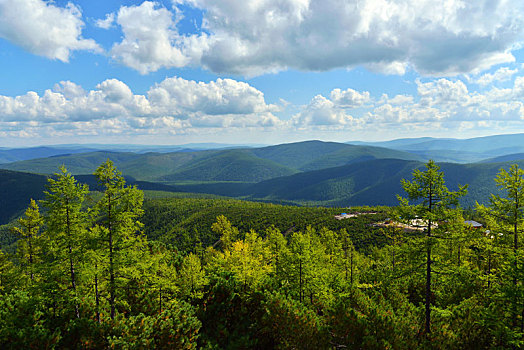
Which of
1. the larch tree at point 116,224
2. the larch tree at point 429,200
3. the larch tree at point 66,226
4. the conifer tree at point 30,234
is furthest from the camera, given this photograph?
the conifer tree at point 30,234

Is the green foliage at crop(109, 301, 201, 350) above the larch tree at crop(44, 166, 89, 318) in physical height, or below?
below

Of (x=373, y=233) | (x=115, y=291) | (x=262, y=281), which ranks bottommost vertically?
(x=373, y=233)

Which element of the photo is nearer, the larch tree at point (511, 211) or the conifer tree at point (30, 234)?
the larch tree at point (511, 211)

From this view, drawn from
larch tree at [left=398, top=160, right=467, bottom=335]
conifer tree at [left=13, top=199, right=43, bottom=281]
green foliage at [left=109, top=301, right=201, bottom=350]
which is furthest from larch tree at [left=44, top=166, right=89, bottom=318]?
larch tree at [left=398, top=160, right=467, bottom=335]

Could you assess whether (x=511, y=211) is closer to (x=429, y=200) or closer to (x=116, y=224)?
(x=429, y=200)

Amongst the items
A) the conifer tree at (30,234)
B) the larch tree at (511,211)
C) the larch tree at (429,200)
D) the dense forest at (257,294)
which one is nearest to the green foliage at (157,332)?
the dense forest at (257,294)

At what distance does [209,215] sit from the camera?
166 m

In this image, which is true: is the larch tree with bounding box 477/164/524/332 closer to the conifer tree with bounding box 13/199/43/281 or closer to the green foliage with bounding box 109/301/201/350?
the green foliage with bounding box 109/301/201/350

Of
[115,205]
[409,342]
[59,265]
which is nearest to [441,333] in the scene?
[409,342]

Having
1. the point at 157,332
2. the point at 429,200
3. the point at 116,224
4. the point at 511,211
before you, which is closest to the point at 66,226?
the point at 116,224

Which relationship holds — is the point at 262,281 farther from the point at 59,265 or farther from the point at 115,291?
the point at 59,265

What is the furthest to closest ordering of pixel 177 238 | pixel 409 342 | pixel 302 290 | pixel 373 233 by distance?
1. pixel 177 238
2. pixel 373 233
3. pixel 302 290
4. pixel 409 342

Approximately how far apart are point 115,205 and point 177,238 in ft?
429

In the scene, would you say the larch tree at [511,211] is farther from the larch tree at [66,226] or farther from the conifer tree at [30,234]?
the conifer tree at [30,234]
